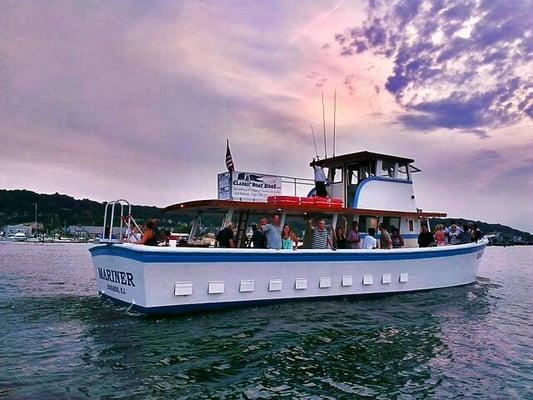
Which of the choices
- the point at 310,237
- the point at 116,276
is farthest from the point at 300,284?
the point at 116,276

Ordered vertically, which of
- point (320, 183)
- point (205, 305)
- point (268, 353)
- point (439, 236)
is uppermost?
point (320, 183)

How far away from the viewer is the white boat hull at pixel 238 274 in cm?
1035

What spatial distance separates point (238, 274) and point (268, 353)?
3.45 meters

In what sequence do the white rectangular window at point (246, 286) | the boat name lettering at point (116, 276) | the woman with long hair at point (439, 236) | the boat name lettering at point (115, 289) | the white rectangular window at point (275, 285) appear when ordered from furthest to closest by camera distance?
the woman with long hair at point (439, 236) < the white rectangular window at point (275, 285) < the white rectangular window at point (246, 286) < the boat name lettering at point (115, 289) < the boat name lettering at point (116, 276)

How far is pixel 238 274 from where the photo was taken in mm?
11406

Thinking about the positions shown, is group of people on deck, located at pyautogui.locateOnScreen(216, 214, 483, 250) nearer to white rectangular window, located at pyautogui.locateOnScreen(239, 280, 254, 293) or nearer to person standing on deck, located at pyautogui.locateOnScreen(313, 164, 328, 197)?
white rectangular window, located at pyautogui.locateOnScreen(239, 280, 254, 293)

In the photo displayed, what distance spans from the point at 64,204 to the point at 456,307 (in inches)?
6787

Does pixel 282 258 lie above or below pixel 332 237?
below

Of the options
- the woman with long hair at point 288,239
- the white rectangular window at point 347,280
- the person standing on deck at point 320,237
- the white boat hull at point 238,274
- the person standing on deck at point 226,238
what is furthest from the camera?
the white rectangular window at point 347,280

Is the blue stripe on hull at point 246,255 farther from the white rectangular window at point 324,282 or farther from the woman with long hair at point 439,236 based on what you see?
the woman with long hair at point 439,236

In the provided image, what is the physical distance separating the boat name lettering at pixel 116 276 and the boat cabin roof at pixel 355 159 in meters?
9.50

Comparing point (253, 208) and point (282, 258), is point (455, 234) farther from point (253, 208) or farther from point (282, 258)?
point (253, 208)

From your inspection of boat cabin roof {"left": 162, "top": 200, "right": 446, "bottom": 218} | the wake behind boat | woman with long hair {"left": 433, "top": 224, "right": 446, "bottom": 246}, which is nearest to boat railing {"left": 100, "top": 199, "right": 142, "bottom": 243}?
the wake behind boat

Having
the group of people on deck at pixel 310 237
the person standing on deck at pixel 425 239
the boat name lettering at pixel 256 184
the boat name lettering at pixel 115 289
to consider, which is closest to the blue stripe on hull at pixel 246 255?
the group of people on deck at pixel 310 237
